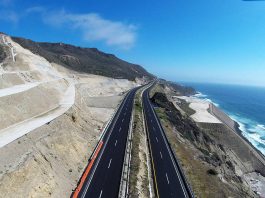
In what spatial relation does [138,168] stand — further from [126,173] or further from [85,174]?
[85,174]

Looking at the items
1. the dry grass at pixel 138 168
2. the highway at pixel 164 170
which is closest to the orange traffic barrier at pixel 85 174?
the dry grass at pixel 138 168

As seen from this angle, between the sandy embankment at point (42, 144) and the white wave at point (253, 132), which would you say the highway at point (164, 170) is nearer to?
the sandy embankment at point (42, 144)

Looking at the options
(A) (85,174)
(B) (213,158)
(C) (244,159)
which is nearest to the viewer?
(A) (85,174)

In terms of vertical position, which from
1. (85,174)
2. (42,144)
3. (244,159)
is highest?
(42,144)

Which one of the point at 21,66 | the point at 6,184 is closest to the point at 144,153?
the point at 6,184

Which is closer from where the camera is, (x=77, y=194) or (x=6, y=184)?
(x=6, y=184)

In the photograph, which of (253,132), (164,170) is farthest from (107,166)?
(253,132)

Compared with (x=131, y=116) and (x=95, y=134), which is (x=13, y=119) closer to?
(x=95, y=134)
